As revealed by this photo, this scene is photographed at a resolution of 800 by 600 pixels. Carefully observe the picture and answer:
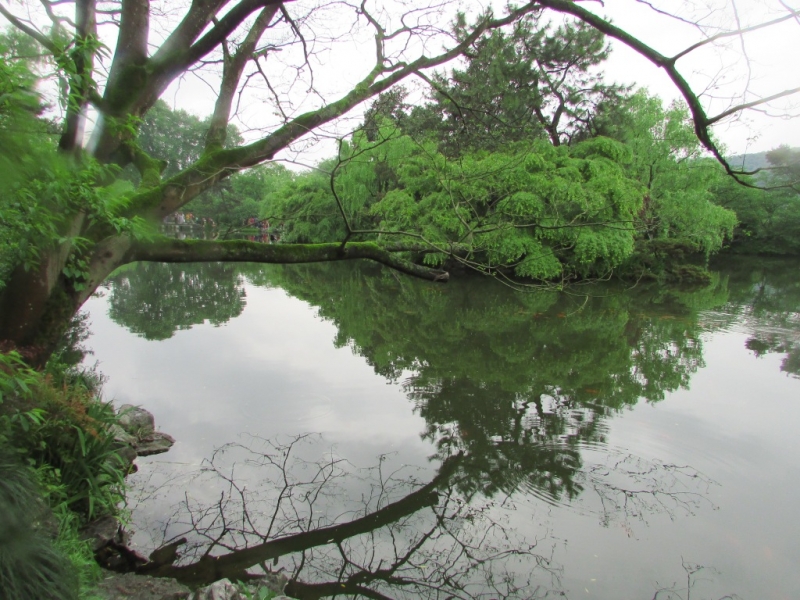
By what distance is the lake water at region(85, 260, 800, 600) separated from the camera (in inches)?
142

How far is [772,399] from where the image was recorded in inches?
279

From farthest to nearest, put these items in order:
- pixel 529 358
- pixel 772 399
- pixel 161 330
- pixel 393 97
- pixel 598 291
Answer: pixel 598 291 < pixel 161 330 < pixel 529 358 < pixel 772 399 < pixel 393 97

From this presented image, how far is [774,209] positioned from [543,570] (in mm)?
35705

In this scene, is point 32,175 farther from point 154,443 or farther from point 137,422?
point 137,422

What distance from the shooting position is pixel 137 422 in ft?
17.5

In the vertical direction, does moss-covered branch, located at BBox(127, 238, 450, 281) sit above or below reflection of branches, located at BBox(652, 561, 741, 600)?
above

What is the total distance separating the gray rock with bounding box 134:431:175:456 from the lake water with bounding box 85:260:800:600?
116 millimetres

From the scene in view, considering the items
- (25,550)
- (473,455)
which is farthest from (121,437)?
(473,455)

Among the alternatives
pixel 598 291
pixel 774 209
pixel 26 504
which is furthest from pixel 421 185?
pixel 774 209

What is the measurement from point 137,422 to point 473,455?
139 inches

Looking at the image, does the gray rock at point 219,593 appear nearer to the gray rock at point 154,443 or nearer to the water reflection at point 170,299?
the gray rock at point 154,443

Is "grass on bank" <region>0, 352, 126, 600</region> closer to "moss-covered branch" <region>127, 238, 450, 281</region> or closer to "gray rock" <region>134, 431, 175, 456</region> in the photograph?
"gray rock" <region>134, 431, 175, 456</region>

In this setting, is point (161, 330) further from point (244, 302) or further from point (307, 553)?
point (307, 553)

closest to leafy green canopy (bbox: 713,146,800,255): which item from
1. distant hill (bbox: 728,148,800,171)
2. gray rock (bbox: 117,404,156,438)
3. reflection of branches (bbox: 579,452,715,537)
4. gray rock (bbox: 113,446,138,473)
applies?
reflection of branches (bbox: 579,452,715,537)
